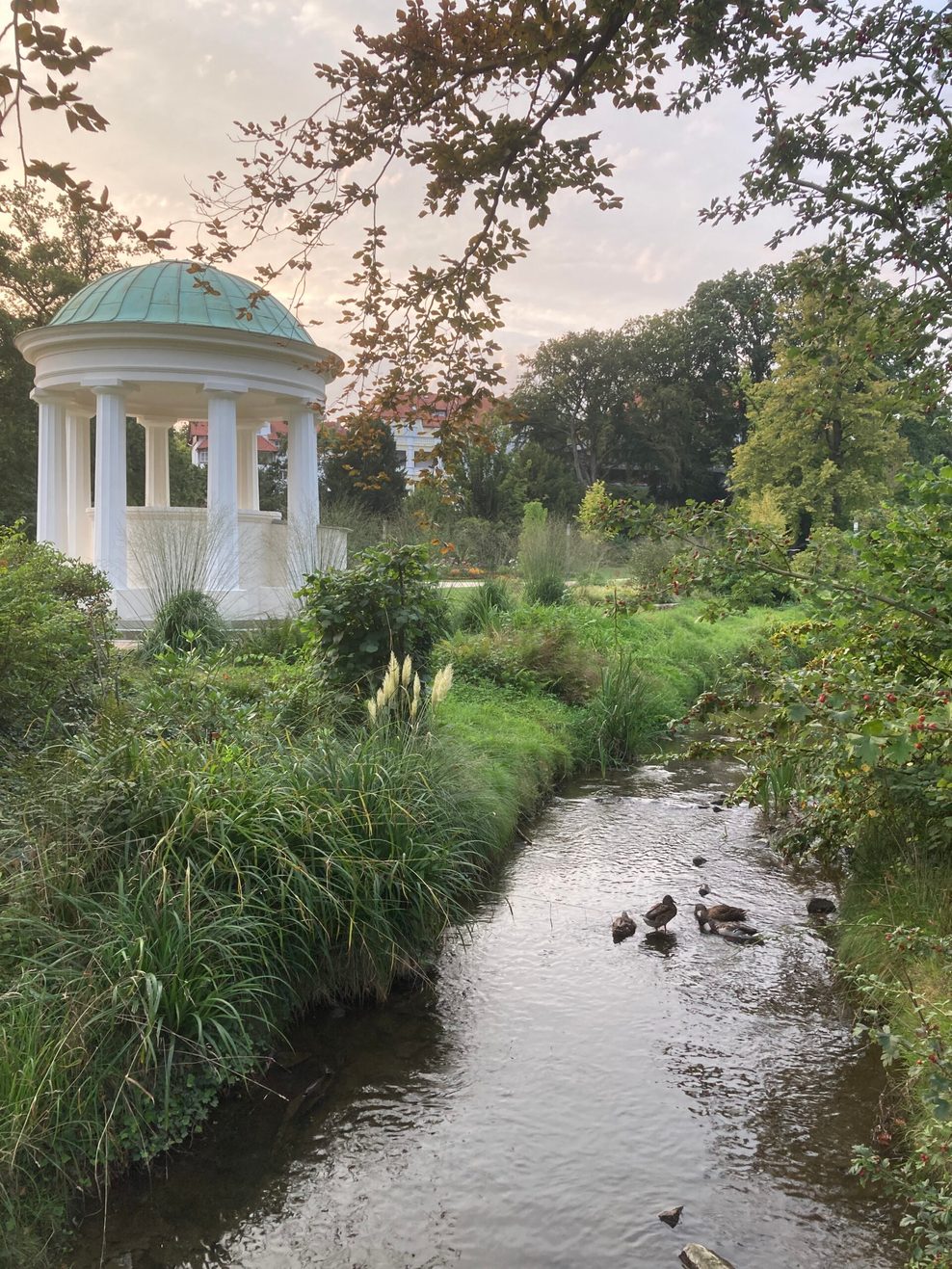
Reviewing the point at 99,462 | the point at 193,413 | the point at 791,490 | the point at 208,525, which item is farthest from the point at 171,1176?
the point at 791,490

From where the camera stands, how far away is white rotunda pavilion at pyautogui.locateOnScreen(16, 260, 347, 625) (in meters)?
13.4

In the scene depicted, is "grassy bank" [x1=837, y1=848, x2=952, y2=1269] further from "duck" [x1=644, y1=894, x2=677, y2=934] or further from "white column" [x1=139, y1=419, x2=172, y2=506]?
"white column" [x1=139, y1=419, x2=172, y2=506]

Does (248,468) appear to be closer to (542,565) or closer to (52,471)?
(52,471)

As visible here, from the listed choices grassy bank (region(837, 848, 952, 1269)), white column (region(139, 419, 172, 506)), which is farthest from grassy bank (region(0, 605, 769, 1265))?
white column (region(139, 419, 172, 506))

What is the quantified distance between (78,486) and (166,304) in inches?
146

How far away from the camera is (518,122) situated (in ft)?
12.0

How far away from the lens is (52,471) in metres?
15.3

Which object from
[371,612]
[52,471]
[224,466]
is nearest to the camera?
[371,612]

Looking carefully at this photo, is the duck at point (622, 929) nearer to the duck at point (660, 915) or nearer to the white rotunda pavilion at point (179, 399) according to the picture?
the duck at point (660, 915)

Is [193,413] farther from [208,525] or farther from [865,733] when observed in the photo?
[865,733]

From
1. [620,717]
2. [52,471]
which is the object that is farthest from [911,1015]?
[52,471]

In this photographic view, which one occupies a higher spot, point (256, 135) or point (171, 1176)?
point (256, 135)

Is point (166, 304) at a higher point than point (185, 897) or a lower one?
higher

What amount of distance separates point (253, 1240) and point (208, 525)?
10671 millimetres
